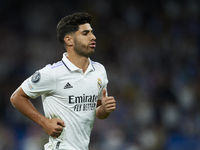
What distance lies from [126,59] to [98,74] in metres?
3.78

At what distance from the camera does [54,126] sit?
8.25 feet

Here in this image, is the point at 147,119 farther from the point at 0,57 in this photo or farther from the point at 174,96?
the point at 0,57

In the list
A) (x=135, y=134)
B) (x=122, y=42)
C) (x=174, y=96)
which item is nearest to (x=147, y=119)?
(x=135, y=134)

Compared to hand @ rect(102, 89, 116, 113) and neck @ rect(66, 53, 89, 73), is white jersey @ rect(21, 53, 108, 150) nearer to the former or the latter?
neck @ rect(66, 53, 89, 73)

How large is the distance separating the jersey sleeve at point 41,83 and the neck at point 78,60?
11.4 inches

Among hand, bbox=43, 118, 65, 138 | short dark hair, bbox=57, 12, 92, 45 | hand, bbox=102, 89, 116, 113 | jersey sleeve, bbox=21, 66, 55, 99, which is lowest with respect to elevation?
hand, bbox=43, 118, 65, 138

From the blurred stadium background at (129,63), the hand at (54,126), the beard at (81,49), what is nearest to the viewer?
the hand at (54,126)

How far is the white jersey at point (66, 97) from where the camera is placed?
255 centimetres

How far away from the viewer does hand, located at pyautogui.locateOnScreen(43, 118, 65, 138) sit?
2512 mm

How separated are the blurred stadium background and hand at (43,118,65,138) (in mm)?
3065

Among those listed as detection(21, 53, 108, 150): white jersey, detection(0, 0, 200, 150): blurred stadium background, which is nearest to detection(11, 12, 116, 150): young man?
detection(21, 53, 108, 150): white jersey

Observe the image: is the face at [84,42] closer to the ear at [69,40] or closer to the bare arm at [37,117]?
the ear at [69,40]

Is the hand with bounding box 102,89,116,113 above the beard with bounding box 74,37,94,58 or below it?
below

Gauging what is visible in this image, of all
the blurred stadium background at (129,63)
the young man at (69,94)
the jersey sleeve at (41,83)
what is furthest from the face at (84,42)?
the blurred stadium background at (129,63)
